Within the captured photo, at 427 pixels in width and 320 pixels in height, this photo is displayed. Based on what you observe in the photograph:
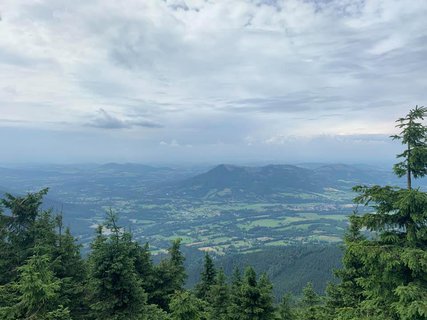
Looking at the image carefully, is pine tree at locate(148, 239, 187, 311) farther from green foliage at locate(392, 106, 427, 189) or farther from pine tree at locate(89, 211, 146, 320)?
green foliage at locate(392, 106, 427, 189)

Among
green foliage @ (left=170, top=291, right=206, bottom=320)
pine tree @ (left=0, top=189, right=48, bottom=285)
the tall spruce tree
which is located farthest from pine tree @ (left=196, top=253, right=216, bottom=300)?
the tall spruce tree

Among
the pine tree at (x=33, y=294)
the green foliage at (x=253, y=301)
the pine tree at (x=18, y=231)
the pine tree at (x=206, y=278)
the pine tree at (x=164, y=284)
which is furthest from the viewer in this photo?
the pine tree at (x=206, y=278)

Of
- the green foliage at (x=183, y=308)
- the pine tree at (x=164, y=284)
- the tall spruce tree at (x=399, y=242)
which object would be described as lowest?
the pine tree at (x=164, y=284)

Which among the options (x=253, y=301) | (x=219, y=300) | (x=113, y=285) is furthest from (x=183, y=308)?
(x=219, y=300)

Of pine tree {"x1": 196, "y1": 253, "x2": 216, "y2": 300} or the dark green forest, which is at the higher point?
the dark green forest

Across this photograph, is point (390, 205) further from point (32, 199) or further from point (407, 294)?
point (32, 199)

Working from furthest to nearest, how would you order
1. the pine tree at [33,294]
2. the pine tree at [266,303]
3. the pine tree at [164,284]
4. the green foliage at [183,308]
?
the pine tree at [164,284] → the pine tree at [266,303] → the green foliage at [183,308] → the pine tree at [33,294]

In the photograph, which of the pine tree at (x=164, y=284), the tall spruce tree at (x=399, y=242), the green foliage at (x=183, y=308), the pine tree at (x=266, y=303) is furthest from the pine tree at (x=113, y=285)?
the tall spruce tree at (x=399, y=242)

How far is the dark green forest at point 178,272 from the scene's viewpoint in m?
11.0

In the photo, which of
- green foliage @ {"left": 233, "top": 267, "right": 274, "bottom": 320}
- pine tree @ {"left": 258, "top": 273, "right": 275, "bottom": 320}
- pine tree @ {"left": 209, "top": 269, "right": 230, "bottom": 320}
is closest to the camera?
green foliage @ {"left": 233, "top": 267, "right": 274, "bottom": 320}

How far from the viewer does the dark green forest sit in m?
11.0

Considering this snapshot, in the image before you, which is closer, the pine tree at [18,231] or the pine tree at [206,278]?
the pine tree at [18,231]

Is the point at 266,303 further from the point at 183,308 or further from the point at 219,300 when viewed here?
the point at 219,300

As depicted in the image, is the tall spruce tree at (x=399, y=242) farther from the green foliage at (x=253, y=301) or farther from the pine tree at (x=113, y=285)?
the pine tree at (x=113, y=285)
